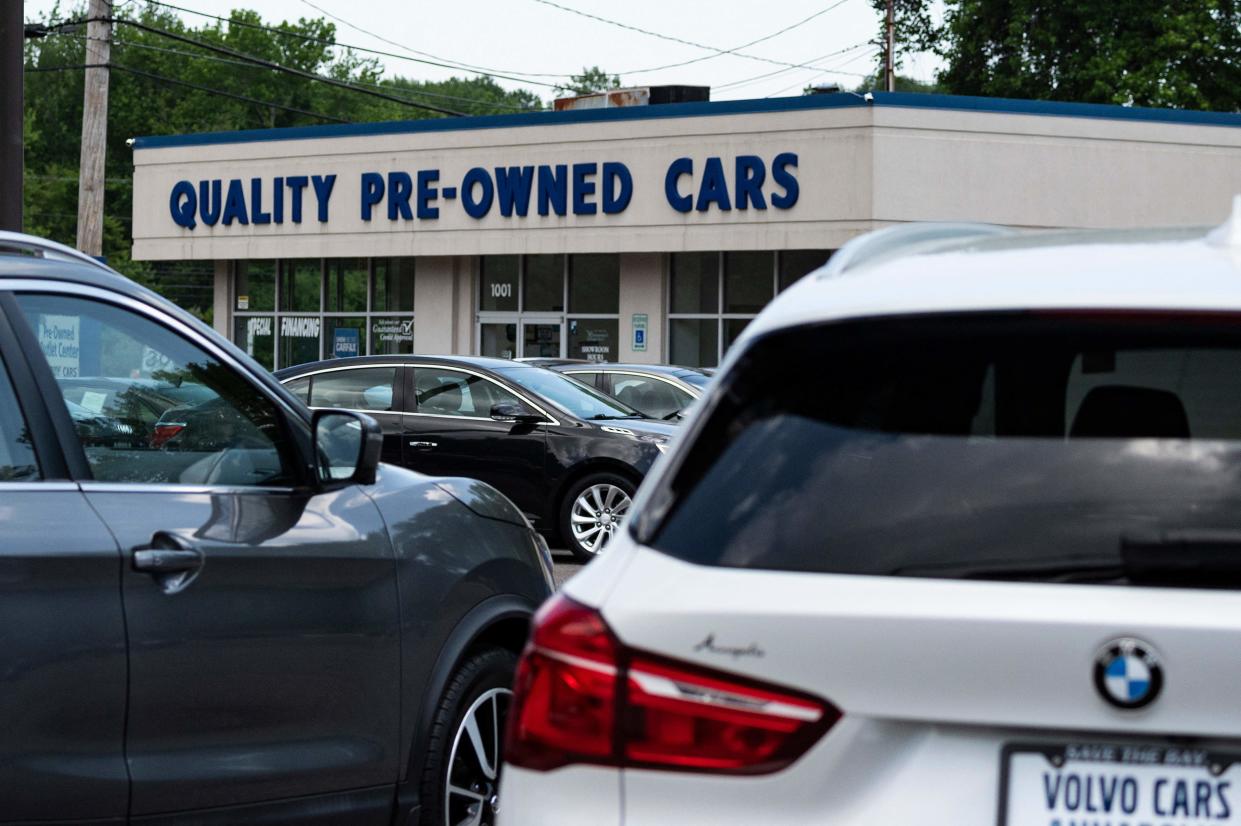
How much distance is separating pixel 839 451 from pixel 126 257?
3560 inches

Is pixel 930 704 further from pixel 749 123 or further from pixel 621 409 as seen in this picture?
pixel 749 123

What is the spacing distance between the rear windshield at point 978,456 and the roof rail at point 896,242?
1.08 feet

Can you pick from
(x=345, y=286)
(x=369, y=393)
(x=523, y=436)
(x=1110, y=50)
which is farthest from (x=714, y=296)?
(x=1110, y=50)

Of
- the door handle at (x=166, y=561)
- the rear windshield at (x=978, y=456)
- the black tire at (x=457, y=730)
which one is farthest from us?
the black tire at (x=457, y=730)

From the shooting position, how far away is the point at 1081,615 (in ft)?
7.56

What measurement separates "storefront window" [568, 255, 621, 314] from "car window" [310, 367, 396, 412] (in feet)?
61.1

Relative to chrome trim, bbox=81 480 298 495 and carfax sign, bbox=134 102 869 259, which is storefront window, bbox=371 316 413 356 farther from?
chrome trim, bbox=81 480 298 495

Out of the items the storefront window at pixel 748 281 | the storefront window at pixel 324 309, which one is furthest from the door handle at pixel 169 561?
the storefront window at pixel 324 309

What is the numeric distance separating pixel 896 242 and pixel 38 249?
2185mm

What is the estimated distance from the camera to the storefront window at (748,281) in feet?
106

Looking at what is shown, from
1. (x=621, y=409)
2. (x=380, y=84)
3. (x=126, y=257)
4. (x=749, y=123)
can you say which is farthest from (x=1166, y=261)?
(x=380, y=84)

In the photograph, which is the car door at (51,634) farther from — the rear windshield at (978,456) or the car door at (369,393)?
the car door at (369,393)

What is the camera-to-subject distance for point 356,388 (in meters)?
15.3

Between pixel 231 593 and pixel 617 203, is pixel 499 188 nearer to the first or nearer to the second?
pixel 617 203
